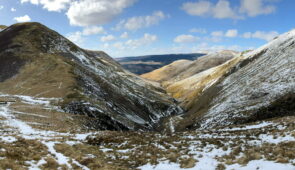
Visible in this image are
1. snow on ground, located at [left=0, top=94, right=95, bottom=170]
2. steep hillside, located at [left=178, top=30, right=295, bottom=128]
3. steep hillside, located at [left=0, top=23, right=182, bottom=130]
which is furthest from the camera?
steep hillside, located at [left=0, top=23, right=182, bottom=130]

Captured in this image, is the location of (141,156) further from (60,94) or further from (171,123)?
(171,123)

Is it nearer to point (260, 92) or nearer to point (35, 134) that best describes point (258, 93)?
point (260, 92)

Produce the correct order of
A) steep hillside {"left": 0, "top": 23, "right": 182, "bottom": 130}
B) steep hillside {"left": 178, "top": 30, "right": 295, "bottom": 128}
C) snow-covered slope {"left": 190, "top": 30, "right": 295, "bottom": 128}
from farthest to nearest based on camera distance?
steep hillside {"left": 0, "top": 23, "right": 182, "bottom": 130}, steep hillside {"left": 178, "top": 30, "right": 295, "bottom": 128}, snow-covered slope {"left": 190, "top": 30, "right": 295, "bottom": 128}

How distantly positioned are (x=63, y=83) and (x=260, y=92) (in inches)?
2352

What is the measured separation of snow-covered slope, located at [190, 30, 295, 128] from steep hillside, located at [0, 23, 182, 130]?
2444 cm

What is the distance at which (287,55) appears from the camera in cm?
7906

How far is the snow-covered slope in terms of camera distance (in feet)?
175

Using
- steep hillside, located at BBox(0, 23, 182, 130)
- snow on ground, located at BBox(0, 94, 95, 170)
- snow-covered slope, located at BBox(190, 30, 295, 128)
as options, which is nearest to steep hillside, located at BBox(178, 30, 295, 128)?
snow-covered slope, located at BBox(190, 30, 295, 128)

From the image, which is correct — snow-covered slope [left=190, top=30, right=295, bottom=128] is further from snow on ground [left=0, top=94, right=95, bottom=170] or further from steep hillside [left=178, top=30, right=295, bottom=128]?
snow on ground [left=0, top=94, right=95, bottom=170]

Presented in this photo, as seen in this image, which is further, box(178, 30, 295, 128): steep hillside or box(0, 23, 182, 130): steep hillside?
box(0, 23, 182, 130): steep hillside

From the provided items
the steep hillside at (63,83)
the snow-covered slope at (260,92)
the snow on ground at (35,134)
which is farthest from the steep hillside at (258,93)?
the snow on ground at (35,134)

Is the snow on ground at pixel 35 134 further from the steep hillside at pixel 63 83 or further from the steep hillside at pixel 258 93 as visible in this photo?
the steep hillside at pixel 258 93

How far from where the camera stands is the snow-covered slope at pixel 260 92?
53.3 metres

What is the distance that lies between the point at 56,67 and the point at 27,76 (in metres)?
10.2
